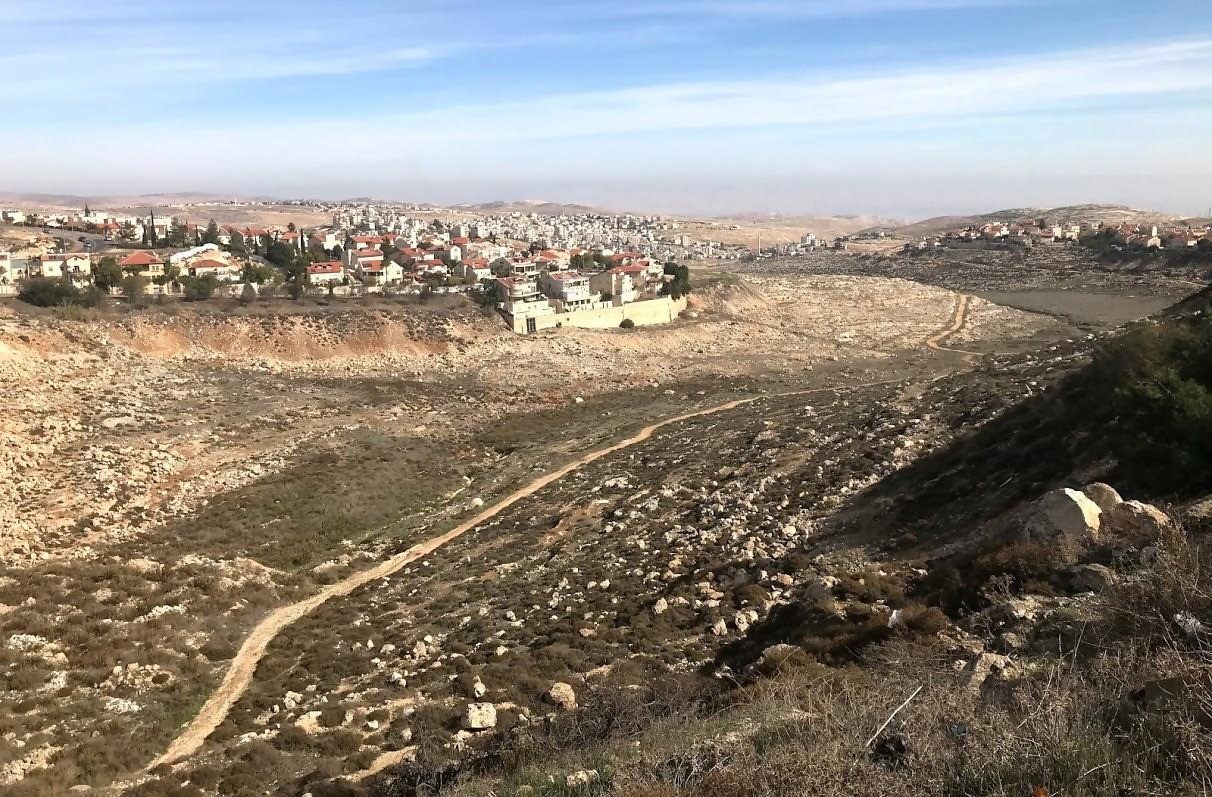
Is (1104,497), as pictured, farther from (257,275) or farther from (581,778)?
(257,275)

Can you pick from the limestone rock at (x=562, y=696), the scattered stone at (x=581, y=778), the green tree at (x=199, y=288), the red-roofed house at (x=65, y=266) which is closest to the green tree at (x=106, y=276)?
the green tree at (x=199, y=288)

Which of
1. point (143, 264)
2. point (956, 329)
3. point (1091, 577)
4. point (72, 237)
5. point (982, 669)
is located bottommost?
point (956, 329)

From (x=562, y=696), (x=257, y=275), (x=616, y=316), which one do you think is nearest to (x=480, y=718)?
(x=562, y=696)

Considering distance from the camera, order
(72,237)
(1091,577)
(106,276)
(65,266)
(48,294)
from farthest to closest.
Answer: (72,237), (65,266), (106,276), (48,294), (1091,577)

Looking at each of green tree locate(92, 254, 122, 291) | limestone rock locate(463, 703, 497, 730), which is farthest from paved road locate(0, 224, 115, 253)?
limestone rock locate(463, 703, 497, 730)

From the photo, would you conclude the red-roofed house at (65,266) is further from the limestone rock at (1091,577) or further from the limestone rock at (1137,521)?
the limestone rock at (1137,521)

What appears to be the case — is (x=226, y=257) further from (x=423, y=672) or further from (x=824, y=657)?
(x=824, y=657)
